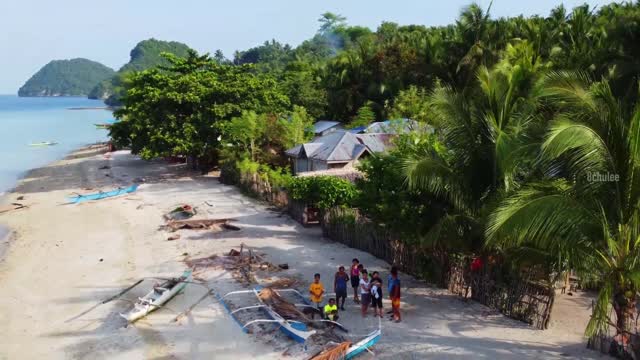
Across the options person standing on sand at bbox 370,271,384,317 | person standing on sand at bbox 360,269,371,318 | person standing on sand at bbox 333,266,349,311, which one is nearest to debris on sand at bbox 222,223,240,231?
person standing on sand at bbox 333,266,349,311

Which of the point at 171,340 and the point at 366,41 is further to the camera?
the point at 366,41

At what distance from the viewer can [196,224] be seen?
23.7m

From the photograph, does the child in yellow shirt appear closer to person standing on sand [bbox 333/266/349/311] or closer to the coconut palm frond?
person standing on sand [bbox 333/266/349/311]

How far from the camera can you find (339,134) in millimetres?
33969

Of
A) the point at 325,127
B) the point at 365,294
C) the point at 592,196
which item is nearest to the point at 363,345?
the point at 365,294

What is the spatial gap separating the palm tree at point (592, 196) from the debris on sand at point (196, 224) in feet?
52.5

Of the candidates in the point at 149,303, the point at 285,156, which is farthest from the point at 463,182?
the point at 285,156

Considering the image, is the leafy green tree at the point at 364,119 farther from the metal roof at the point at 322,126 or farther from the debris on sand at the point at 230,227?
the debris on sand at the point at 230,227

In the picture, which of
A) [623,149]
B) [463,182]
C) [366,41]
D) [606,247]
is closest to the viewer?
[623,149]

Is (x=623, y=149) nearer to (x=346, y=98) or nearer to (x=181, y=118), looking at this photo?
(x=181, y=118)

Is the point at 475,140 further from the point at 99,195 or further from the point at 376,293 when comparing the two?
the point at 99,195

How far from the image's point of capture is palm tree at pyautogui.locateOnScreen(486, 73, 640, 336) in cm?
855

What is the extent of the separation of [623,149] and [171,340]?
32.0ft

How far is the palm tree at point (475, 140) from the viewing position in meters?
12.1
